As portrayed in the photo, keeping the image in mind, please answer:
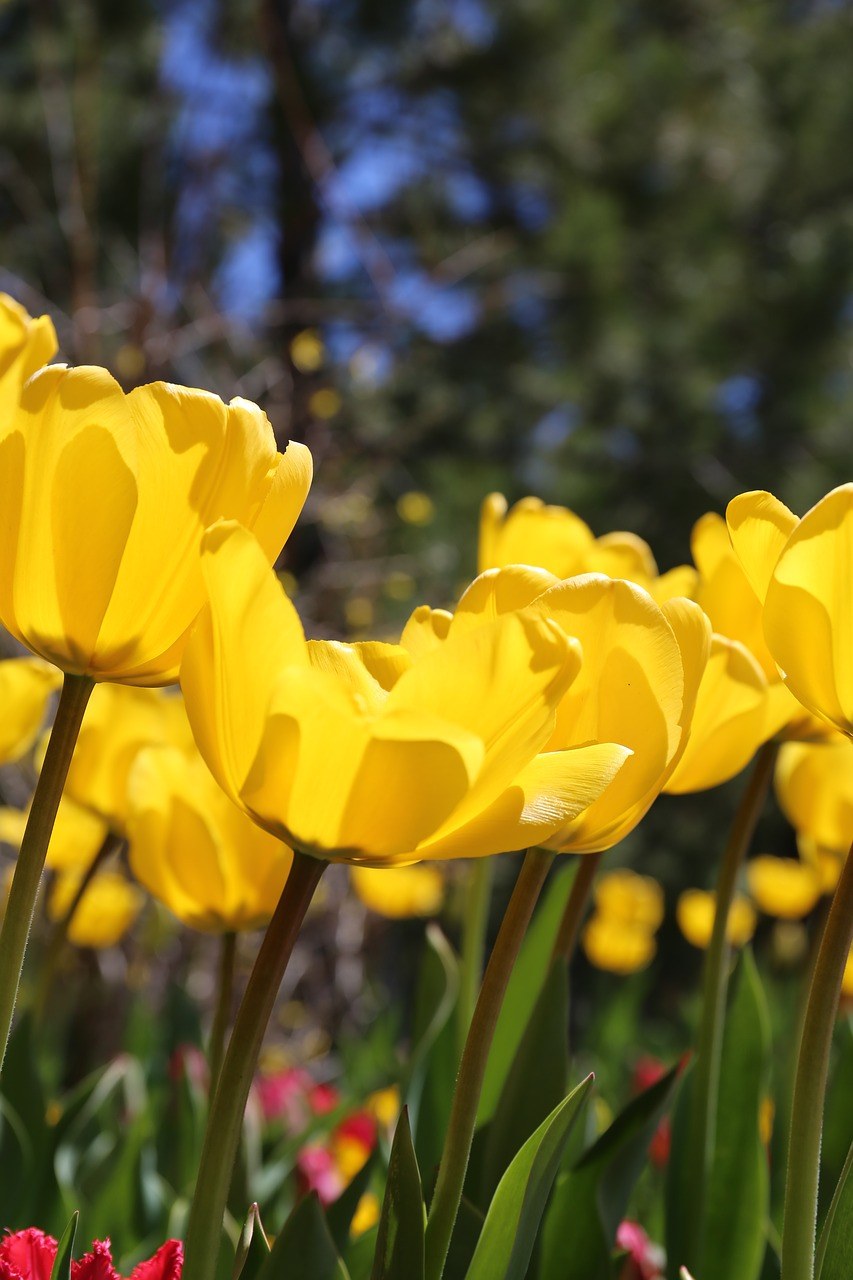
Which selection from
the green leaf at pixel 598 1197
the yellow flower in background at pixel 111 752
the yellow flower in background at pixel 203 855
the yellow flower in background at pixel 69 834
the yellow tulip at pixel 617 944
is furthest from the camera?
the yellow tulip at pixel 617 944

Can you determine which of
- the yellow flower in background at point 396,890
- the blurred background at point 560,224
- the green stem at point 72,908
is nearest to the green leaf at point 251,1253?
the green stem at point 72,908

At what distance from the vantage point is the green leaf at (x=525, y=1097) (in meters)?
0.63

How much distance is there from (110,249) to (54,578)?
6042mm

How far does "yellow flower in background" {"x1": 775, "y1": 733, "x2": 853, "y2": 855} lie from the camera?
843 mm

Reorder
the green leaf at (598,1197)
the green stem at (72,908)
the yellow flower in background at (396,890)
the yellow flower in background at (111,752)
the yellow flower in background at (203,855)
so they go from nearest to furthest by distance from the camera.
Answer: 1. the green leaf at (598,1197)
2. the yellow flower in background at (203,855)
3. the green stem at (72,908)
4. the yellow flower in background at (111,752)
5. the yellow flower in background at (396,890)

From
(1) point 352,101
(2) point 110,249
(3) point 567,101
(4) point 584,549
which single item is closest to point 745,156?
(3) point 567,101

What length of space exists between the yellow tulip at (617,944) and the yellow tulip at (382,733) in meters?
3.02

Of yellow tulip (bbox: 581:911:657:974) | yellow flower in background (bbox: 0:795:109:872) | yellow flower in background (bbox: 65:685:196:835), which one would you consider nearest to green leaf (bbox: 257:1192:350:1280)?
yellow flower in background (bbox: 65:685:196:835)

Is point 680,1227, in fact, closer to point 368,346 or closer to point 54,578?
point 54,578

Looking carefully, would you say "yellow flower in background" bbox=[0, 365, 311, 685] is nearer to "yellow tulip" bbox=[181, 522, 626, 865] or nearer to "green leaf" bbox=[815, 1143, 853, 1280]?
"yellow tulip" bbox=[181, 522, 626, 865]

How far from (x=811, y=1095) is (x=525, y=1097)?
238mm

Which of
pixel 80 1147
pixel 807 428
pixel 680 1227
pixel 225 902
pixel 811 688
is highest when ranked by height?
pixel 811 688

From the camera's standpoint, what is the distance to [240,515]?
468 millimetres

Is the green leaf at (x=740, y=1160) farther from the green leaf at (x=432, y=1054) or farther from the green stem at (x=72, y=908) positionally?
the green stem at (x=72, y=908)
